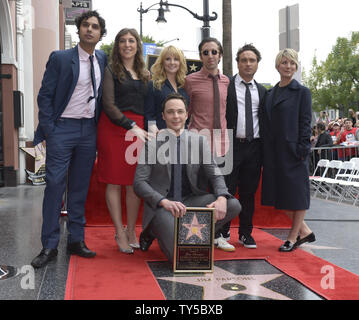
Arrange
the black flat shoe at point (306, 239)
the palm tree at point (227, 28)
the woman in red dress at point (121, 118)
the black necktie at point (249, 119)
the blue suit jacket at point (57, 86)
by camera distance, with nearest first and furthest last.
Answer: the blue suit jacket at point (57, 86) < the woman in red dress at point (121, 118) < the black necktie at point (249, 119) < the black flat shoe at point (306, 239) < the palm tree at point (227, 28)

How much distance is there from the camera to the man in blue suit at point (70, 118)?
11.8 feet

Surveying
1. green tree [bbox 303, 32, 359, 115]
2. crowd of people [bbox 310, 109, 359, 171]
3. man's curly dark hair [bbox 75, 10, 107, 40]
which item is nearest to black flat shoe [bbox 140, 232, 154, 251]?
man's curly dark hair [bbox 75, 10, 107, 40]

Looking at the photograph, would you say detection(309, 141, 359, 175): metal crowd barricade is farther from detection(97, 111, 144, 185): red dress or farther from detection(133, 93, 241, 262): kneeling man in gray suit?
detection(97, 111, 144, 185): red dress

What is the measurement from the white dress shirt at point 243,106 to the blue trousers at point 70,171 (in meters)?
1.38

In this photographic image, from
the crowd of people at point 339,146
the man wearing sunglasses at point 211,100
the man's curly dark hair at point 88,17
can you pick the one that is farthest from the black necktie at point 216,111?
the crowd of people at point 339,146

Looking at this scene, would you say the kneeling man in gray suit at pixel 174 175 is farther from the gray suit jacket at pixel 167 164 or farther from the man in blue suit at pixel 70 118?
the man in blue suit at pixel 70 118

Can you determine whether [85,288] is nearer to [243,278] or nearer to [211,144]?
[243,278]

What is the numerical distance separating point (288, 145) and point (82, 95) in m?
1.94

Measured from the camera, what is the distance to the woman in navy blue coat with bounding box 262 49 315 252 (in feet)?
13.4

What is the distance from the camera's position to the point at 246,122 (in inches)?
165

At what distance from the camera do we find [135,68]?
396cm

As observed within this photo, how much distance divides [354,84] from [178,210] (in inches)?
1589

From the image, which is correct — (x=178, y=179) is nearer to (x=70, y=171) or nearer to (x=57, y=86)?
(x=70, y=171)
